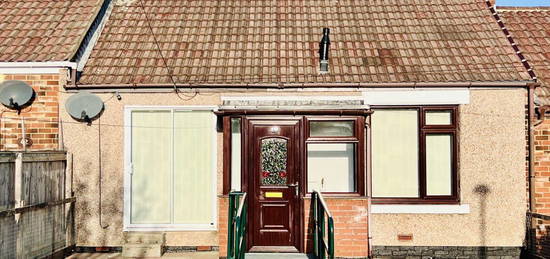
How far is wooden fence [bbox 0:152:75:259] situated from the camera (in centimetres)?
759

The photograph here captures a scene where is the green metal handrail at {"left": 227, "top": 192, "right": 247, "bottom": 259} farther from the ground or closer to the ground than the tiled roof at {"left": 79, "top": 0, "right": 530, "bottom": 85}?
closer to the ground

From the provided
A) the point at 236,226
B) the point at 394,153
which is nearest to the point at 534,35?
the point at 394,153

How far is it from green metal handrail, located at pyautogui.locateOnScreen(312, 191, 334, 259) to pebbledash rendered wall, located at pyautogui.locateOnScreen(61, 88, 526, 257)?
149 centimetres

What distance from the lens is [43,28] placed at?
10812 millimetres

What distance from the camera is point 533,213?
30.9ft

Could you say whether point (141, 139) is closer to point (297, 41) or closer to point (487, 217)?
point (297, 41)

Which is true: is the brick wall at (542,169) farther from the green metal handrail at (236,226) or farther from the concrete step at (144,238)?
the concrete step at (144,238)

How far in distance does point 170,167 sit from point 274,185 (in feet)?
7.31

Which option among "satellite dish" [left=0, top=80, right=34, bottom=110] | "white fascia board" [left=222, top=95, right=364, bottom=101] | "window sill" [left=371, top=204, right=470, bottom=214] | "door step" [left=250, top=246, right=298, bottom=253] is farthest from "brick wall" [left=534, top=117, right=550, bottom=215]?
"satellite dish" [left=0, top=80, right=34, bottom=110]

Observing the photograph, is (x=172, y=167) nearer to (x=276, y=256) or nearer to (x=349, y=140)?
(x=276, y=256)

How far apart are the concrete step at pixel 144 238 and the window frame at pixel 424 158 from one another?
4.04 m

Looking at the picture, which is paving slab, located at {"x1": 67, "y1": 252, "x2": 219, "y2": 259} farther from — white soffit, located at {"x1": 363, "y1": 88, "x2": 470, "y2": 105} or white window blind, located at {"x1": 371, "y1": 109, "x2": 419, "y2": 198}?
white soffit, located at {"x1": 363, "y1": 88, "x2": 470, "y2": 105}

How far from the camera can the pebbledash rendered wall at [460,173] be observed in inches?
374

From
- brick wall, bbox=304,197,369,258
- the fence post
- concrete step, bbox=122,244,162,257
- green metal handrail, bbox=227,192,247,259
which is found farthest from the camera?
concrete step, bbox=122,244,162,257
